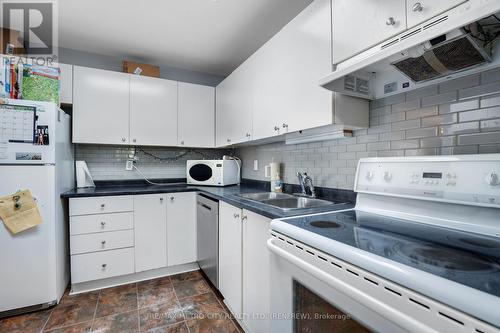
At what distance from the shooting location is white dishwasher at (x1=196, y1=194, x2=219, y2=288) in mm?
1958

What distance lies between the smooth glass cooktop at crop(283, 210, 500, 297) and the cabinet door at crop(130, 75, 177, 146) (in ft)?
6.67

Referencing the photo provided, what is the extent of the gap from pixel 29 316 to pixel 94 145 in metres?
1.58

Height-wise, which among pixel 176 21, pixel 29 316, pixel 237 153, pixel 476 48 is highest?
pixel 176 21

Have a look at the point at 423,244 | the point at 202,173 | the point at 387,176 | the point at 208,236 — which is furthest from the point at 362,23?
the point at 202,173

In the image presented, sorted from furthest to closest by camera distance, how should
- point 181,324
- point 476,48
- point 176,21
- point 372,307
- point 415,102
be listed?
point 176,21, point 181,324, point 415,102, point 476,48, point 372,307

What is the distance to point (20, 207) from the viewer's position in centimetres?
170

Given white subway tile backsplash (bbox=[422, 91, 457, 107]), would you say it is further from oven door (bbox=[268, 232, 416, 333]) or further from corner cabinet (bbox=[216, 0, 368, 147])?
oven door (bbox=[268, 232, 416, 333])

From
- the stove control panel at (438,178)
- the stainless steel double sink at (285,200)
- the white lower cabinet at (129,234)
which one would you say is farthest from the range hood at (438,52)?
the white lower cabinet at (129,234)

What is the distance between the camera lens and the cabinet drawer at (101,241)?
203 centimetres

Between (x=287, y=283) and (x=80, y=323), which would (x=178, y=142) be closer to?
(x=80, y=323)

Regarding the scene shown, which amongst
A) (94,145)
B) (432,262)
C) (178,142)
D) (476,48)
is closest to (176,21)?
(178,142)

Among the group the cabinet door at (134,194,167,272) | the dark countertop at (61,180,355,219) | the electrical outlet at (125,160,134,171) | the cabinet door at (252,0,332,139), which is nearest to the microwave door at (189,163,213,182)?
the dark countertop at (61,180,355,219)

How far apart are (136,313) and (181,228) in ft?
2.67

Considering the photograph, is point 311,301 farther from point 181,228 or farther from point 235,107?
point 235,107
